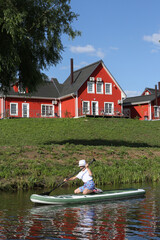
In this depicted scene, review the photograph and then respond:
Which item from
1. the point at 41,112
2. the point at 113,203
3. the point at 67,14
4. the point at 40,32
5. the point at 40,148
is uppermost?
the point at 67,14

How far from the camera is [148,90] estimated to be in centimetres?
6706

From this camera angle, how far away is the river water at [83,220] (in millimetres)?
6730

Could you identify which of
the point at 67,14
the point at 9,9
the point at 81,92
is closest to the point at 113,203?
the point at 9,9

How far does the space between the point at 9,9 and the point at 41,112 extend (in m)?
27.5

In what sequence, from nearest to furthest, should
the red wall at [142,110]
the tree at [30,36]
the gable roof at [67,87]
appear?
the tree at [30,36], the gable roof at [67,87], the red wall at [142,110]

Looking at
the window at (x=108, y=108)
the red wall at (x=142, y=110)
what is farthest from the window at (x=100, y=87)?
the red wall at (x=142, y=110)

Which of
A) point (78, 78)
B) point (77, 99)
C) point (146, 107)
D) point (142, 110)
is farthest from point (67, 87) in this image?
point (146, 107)

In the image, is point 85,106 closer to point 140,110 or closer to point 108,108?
point 108,108

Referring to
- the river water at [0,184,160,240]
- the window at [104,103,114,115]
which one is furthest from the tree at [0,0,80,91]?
the window at [104,103,114,115]

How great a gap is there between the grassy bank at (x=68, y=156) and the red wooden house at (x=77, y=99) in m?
11.1

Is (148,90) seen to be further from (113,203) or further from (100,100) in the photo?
(113,203)

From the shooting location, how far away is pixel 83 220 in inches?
316

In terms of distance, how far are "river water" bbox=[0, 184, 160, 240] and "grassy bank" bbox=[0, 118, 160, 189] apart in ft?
10.7

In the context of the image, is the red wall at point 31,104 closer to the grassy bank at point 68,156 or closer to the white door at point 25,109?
the white door at point 25,109
